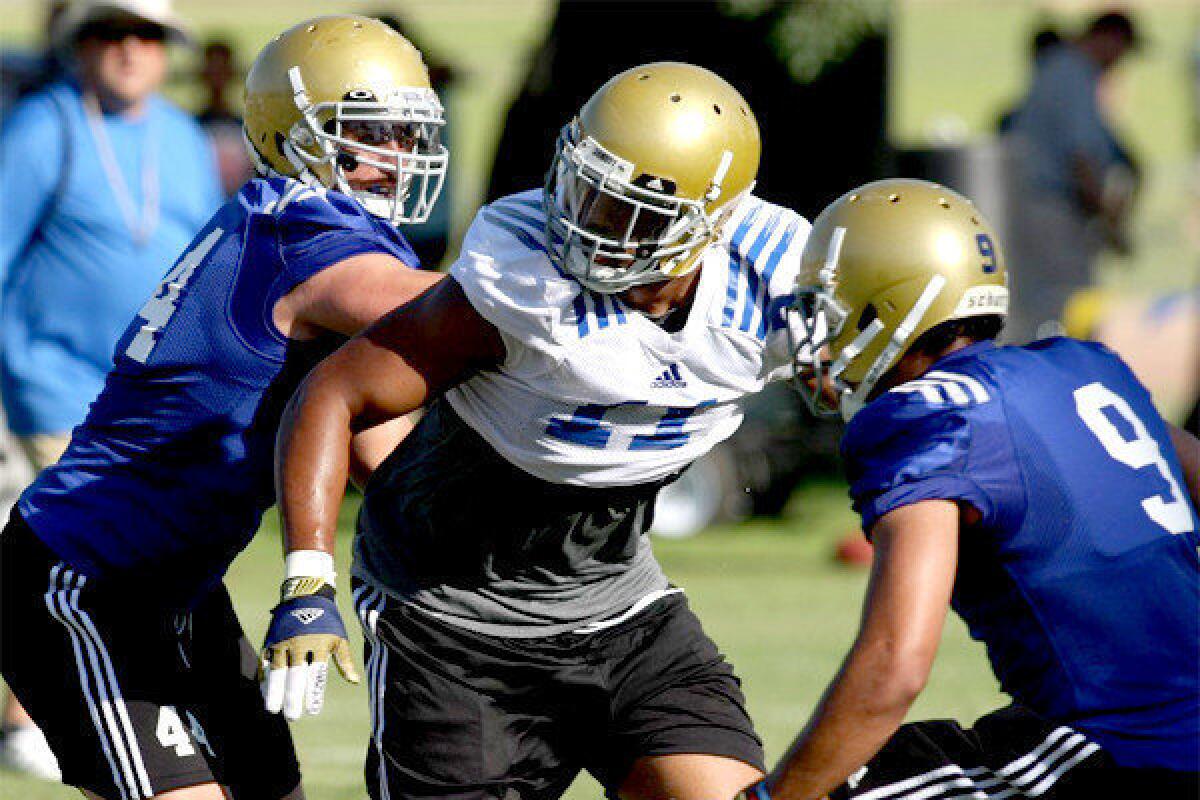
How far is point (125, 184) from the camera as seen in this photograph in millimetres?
6199

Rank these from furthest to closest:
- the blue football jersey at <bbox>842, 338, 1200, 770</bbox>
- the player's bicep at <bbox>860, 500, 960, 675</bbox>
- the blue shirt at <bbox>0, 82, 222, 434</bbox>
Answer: the blue shirt at <bbox>0, 82, 222, 434</bbox> → the blue football jersey at <bbox>842, 338, 1200, 770</bbox> → the player's bicep at <bbox>860, 500, 960, 675</bbox>

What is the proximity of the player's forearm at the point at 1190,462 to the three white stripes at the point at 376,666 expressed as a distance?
1.42m

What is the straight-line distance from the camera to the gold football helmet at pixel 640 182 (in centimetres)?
330

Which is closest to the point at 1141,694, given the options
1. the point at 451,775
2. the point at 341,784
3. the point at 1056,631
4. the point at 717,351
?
the point at 1056,631

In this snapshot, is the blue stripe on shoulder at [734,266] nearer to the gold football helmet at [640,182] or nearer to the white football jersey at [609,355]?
the white football jersey at [609,355]

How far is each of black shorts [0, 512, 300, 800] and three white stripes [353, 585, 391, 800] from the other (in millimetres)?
212

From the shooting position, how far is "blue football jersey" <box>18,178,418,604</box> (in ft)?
11.6

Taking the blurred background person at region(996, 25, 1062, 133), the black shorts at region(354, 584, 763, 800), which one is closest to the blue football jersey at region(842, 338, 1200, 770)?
the black shorts at region(354, 584, 763, 800)

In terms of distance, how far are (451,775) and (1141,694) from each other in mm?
1243

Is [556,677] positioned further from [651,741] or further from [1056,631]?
[1056,631]

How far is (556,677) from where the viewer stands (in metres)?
3.63

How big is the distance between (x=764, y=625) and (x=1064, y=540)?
14.5 ft

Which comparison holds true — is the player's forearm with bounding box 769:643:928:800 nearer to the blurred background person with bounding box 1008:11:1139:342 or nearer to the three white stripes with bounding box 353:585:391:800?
the three white stripes with bounding box 353:585:391:800

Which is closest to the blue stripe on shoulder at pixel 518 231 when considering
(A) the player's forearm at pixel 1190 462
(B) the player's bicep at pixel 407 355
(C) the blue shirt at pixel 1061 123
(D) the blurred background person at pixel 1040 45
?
(B) the player's bicep at pixel 407 355
